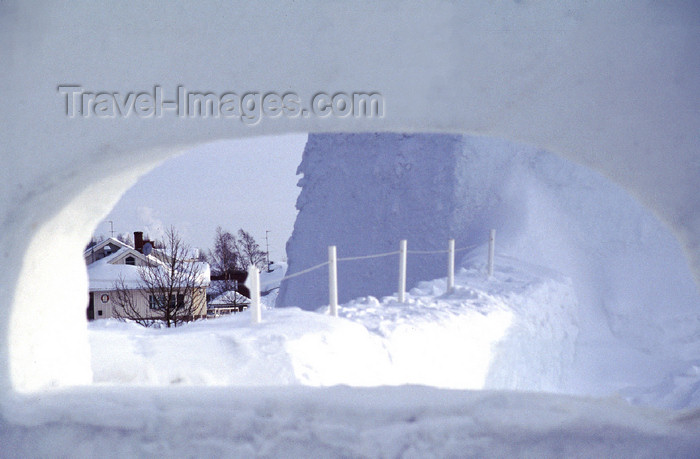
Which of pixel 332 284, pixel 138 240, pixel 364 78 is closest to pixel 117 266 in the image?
pixel 138 240

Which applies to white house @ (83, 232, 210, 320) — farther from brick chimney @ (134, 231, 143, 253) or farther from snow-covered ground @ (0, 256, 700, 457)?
snow-covered ground @ (0, 256, 700, 457)

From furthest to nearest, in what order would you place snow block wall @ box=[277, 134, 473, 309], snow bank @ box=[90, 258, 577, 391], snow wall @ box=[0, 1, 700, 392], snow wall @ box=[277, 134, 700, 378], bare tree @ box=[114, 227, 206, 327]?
bare tree @ box=[114, 227, 206, 327]
snow block wall @ box=[277, 134, 473, 309]
snow wall @ box=[277, 134, 700, 378]
snow bank @ box=[90, 258, 577, 391]
snow wall @ box=[0, 1, 700, 392]

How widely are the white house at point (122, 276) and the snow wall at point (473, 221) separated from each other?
278 inches

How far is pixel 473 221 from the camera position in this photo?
38.2 ft

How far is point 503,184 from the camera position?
12180 millimetres

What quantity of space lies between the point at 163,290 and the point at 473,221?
930 cm

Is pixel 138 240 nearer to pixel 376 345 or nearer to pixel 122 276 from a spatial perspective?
pixel 122 276

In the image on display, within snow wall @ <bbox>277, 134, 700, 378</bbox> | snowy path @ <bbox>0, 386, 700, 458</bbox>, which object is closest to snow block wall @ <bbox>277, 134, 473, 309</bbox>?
snow wall @ <bbox>277, 134, 700, 378</bbox>

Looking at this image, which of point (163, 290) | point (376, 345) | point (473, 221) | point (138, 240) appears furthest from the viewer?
point (138, 240)

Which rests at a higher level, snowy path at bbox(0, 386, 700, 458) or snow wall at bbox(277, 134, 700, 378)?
snow wall at bbox(277, 134, 700, 378)

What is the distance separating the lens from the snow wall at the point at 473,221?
11.3 meters

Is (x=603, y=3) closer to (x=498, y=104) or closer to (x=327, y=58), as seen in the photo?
(x=498, y=104)

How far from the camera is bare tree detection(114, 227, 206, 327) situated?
17.0 m

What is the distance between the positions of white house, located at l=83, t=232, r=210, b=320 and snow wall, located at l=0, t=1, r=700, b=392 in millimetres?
15510
